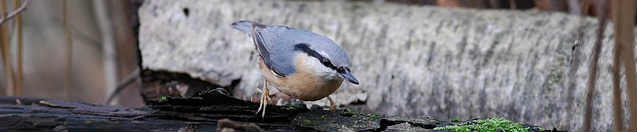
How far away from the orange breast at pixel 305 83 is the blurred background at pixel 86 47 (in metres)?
2.43

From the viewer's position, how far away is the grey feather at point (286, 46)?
2967 millimetres

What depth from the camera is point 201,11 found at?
4.80m

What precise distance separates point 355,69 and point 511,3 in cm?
145

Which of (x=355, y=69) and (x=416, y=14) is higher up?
(x=416, y=14)

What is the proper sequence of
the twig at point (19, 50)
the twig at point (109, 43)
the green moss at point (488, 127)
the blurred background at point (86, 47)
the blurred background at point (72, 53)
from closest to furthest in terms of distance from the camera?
the green moss at point (488, 127), the twig at point (19, 50), the blurred background at point (86, 47), the twig at point (109, 43), the blurred background at point (72, 53)

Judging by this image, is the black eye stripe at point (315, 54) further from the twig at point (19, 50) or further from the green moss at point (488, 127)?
the twig at point (19, 50)

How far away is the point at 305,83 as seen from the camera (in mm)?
3033

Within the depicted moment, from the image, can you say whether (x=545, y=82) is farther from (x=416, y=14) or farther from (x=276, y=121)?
(x=276, y=121)

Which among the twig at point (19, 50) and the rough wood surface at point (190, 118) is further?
the twig at point (19, 50)

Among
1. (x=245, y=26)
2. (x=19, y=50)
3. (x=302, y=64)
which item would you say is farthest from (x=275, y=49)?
(x=19, y=50)

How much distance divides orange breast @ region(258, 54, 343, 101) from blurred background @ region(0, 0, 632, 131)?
243 centimetres

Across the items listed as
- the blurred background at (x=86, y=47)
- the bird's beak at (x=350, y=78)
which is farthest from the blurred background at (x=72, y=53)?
the bird's beak at (x=350, y=78)

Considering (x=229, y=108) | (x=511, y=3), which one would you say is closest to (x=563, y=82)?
(x=511, y=3)

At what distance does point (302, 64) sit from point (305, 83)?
102mm
